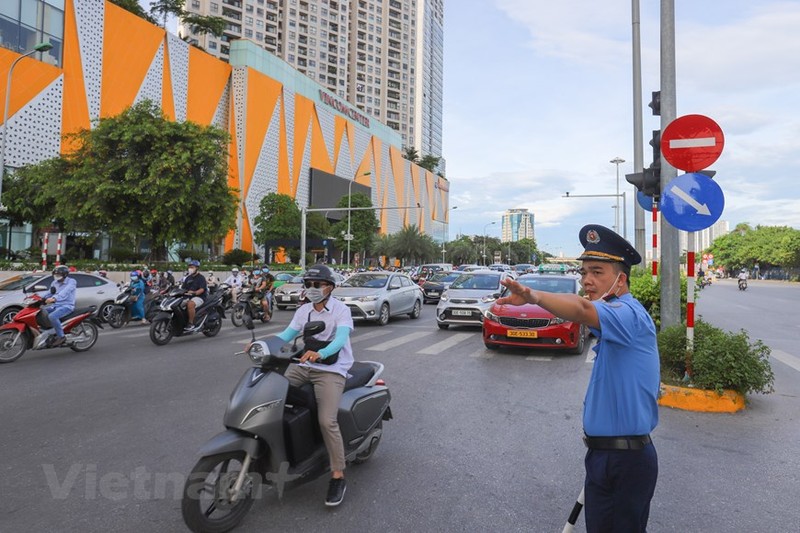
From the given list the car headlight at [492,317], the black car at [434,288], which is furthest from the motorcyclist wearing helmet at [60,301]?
the black car at [434,288]

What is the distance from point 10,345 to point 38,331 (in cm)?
46

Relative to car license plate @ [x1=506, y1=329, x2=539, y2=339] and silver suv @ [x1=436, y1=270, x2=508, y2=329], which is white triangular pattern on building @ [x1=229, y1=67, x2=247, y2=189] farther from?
car license plate @ [x1=506, y1=329, x2=539, y2=339]

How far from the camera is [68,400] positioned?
19.1 feet

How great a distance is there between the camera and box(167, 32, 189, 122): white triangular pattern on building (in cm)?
4419

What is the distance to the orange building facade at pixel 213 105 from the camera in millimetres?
32156

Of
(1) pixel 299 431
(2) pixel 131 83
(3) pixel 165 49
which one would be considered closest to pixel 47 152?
(2) pixel 131 83

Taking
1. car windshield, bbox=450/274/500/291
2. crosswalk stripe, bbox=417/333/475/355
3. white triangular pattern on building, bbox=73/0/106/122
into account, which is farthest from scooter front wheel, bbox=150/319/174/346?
white triangular pattern on building, bbox=73/0/106/122

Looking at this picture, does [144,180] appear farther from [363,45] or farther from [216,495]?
[363,45]

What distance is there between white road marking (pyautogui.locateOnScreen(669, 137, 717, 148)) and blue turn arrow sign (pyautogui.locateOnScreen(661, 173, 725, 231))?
0.40 metres

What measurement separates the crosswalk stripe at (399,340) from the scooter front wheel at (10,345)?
5.92 m

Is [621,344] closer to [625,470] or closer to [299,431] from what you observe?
[625,470]

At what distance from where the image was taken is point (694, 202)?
5309 mm

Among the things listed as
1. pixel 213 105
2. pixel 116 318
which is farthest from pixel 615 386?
pixel 213 105

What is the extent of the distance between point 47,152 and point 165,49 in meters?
16.1
